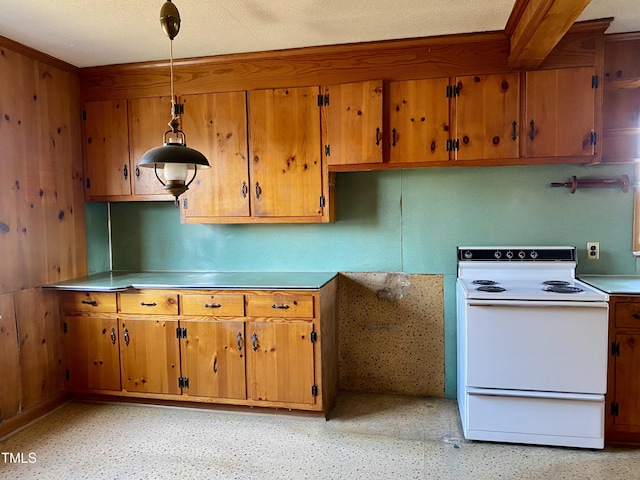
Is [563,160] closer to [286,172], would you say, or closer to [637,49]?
[637,49]

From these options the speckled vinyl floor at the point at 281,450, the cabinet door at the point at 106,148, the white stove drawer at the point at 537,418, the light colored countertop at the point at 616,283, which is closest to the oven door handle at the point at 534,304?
the light colored countertop at the point at 616,283

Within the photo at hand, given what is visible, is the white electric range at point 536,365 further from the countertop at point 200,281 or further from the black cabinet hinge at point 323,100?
the black cabinet hinge at point 323,100

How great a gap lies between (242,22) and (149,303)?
1.86m

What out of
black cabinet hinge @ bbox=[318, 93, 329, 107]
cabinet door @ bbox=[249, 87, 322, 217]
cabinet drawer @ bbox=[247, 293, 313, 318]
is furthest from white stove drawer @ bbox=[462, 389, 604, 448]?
black cabinet hinge @ bbox=[318, 93, 329, 107]

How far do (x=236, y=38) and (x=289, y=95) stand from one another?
0.49m

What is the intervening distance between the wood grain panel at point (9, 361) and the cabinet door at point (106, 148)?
3.33 ft

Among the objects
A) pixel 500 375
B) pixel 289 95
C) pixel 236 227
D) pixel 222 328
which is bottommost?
pixel 500 375

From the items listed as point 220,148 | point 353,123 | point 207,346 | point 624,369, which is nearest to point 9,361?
point 207,346

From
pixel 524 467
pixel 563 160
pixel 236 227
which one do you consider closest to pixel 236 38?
pixel 236 227

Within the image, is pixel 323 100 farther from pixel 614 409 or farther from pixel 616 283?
pixel 614 409

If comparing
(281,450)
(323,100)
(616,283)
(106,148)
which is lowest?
(281,450)

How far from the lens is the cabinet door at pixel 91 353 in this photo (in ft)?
9.90

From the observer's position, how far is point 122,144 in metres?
3.27

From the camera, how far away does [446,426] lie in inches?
106
